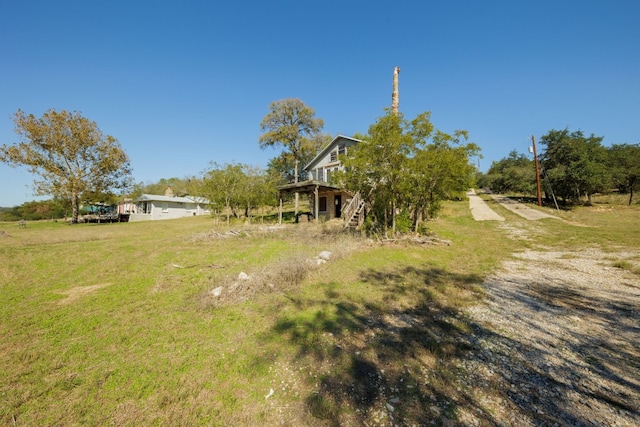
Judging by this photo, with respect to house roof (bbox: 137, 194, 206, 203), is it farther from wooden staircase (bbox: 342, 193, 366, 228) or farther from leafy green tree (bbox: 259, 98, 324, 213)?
wooden staircase (bbox: 342, 193, 366, 228)

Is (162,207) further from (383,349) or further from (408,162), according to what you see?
(383,349)

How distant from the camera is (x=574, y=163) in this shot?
23.4m

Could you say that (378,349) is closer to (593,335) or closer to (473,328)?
(473,328)

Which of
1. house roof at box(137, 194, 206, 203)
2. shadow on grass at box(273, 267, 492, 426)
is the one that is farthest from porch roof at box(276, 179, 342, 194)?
house roof at box(137, 194, 206, 203)

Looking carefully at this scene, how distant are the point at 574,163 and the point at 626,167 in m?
7.04

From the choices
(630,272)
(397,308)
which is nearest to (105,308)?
(397,308)

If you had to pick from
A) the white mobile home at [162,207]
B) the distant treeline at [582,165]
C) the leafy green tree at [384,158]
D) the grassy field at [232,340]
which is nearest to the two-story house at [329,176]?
the leafy green tree at [384,158]

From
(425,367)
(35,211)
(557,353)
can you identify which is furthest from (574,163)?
(35,211)

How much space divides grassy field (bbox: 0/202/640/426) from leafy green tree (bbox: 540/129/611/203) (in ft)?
73.8

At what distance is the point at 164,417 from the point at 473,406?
3155mm

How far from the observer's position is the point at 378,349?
11.3 ft

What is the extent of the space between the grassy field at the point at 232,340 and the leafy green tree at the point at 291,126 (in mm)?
23088

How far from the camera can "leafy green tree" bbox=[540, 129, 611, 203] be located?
73.9 feet

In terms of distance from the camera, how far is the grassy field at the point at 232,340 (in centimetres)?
250
